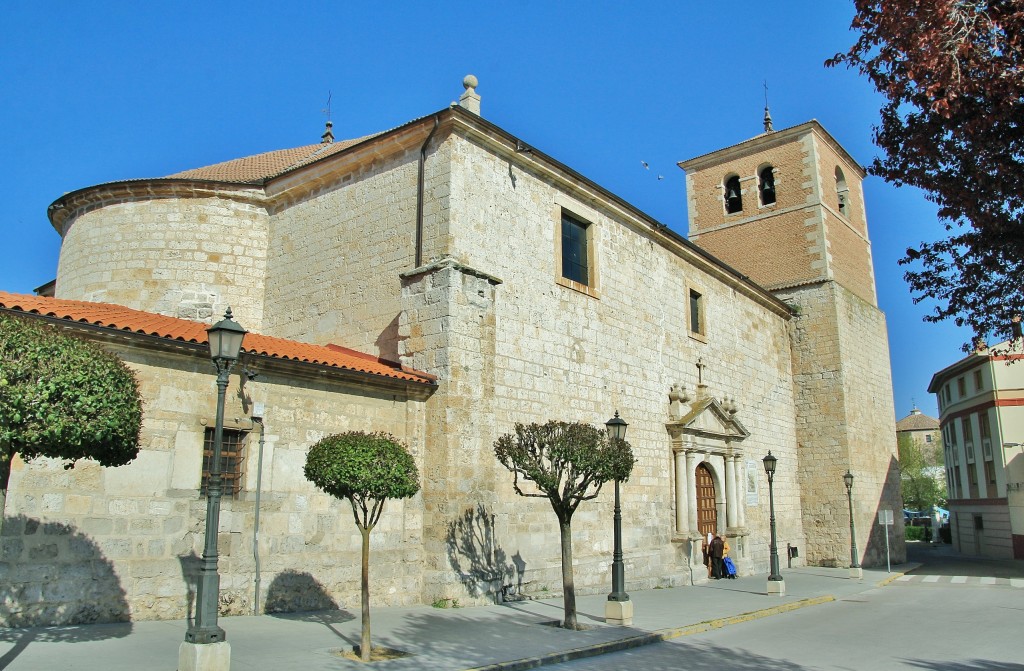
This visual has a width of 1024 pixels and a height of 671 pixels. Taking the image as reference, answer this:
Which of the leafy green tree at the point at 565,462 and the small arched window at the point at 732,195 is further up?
the small arched window at the point at 732,195

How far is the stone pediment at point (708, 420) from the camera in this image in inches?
685

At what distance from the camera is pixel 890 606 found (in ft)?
47.4

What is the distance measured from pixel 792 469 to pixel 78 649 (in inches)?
805

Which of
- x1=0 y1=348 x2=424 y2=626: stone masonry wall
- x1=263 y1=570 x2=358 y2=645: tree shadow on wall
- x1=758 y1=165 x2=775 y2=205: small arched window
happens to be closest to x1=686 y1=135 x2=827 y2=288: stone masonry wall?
x1=758 y1=165 x2=775 y2=205: small arched window

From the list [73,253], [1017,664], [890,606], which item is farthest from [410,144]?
[890,606]

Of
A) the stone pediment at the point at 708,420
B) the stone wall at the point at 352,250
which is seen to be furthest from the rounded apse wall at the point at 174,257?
the stone pediment at the point at 708,420

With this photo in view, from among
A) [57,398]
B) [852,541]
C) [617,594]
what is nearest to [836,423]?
[852,541]

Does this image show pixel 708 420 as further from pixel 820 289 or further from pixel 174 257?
pixel 174 257

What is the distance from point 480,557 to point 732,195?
20.2 metres

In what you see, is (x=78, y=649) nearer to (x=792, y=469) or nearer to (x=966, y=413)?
(x=792, y=469)

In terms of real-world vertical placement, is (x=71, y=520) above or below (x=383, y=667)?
above

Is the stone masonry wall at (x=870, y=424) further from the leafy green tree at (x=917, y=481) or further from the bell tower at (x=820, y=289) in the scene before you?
the leafy green tree at (x=917, y=481)

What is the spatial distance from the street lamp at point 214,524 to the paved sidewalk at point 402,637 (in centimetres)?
60

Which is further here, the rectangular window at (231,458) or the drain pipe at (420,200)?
the drain pipe at (420,200)
